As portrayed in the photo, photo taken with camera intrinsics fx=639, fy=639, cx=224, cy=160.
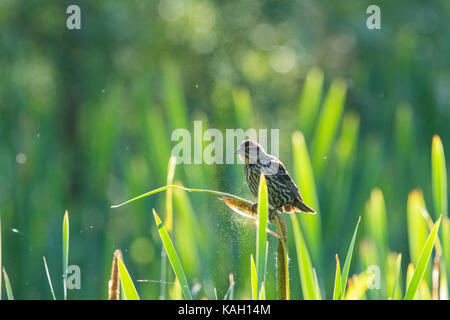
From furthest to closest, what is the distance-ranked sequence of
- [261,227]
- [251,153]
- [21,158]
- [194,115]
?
[21,158] → [194,115] → [251,153] → [261,227]

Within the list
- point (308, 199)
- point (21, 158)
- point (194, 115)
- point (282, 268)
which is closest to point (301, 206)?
point (308, 199)

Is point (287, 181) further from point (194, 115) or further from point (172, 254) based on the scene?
point (194, 115)

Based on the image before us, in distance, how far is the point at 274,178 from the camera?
1020 mm

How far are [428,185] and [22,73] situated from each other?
2.23m

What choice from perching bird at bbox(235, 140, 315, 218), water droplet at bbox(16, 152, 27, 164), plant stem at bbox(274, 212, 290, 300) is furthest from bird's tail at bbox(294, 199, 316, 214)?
water droplet at bbox(16, 152, 27, 164)

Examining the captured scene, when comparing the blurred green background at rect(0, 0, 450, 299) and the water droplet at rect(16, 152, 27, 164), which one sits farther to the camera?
the water droplet at rect(16, 152, 27, 164)

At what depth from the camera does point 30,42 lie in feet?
12.1

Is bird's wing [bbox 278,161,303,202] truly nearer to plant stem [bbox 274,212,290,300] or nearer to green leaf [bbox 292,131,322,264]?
green leaf [bbox 292,131,322,264]

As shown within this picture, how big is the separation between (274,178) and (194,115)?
47.5 inches

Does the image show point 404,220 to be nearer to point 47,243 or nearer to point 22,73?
point 47,243

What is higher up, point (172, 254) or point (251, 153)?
point (251, 153)

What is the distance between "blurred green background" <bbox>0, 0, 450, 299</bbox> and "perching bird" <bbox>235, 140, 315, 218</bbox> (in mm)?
42

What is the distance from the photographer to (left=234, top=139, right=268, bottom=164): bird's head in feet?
3.31
